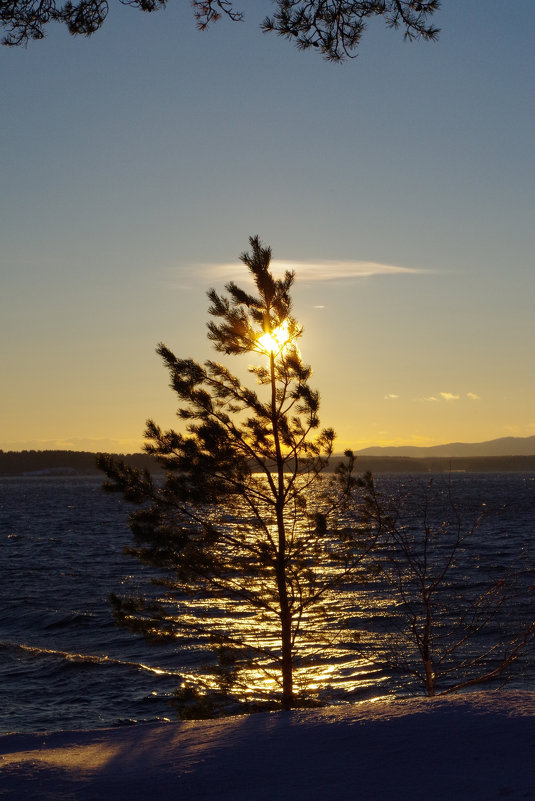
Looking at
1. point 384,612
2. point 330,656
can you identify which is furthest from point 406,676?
point 384,612

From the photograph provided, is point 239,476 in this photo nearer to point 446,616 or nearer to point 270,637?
point 270,637

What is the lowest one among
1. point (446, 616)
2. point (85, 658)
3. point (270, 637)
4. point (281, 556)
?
point (446, 616)

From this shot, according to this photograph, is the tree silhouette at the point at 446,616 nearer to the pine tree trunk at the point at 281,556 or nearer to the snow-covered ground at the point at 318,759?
the pine tree trunk at the point at 281,556

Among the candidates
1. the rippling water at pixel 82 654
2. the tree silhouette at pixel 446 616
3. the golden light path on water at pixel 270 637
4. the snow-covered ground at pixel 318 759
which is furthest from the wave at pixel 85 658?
the snow-covered ground at pixel 318 759

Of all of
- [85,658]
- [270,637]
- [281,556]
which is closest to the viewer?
[281,556]

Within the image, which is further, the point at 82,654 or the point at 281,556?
the point at 82,654

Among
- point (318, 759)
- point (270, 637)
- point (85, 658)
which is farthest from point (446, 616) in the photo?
point (318, 759)

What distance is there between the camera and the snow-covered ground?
4973mm

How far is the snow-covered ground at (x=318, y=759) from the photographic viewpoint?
497cm

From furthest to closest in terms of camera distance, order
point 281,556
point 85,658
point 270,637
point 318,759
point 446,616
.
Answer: point 446,616 → point 270,637 → point 85,658 → point 281,556 → point 318,759

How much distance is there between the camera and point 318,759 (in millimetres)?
5520

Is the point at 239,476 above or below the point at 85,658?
above

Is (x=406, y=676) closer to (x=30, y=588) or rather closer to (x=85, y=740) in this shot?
(x=85, y=740)

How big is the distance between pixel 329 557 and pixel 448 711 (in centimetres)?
711
